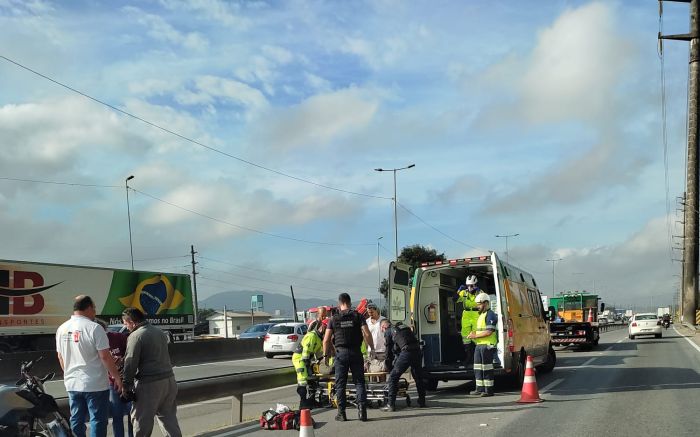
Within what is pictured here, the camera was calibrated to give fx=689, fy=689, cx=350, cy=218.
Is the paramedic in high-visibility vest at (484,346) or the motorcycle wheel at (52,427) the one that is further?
the paramedic in high-visibility vest at (484,346)

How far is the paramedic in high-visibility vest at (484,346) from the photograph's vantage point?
11656 millimetres

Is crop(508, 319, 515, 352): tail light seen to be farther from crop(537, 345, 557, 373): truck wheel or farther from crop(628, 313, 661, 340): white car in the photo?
crop(628, 313, 661, 340): white car

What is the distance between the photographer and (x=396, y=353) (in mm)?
11094

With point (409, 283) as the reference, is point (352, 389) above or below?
below

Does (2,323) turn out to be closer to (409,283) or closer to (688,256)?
(409,283)

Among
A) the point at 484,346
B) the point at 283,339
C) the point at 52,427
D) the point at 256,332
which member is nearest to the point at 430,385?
the point at 484,346

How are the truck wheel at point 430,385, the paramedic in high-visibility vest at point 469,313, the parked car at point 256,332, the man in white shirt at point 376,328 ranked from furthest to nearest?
1. the parked car at point 256,332
2. the truck wheel at point 430,385
3. the man in white shirt at point 376,328
4. the paramedic in high-visibility vest at point 469,313

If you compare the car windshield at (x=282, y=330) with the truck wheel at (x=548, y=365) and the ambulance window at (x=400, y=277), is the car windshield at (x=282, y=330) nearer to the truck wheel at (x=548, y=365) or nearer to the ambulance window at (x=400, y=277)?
the truck wheel at (x=548, y=365)

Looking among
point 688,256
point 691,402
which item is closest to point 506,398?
point 691,402

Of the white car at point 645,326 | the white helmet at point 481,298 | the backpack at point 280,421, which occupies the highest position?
the white helmet at point 481,298

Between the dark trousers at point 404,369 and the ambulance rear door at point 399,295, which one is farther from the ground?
the ambulance rear door at point 399,295

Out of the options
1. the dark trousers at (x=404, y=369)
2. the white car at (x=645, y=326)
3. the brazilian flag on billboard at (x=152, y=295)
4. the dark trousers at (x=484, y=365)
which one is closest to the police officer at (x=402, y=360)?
the dark trousers at (x=404, y=369)

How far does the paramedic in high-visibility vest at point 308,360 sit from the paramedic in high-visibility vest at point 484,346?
107 inches

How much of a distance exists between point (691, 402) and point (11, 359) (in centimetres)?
1743
